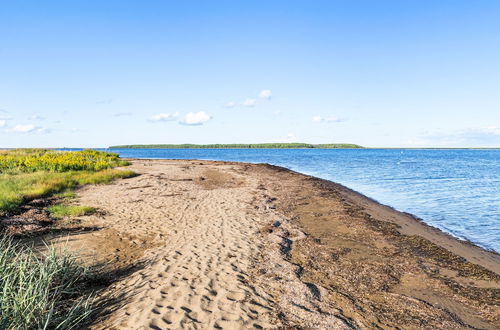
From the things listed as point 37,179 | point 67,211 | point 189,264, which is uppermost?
point 37,179

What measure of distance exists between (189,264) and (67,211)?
27.0 feet

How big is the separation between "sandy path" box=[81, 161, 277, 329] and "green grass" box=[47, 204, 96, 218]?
2.94 feet

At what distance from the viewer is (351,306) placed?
21.1 feet

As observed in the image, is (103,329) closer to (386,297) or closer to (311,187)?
(386,297)

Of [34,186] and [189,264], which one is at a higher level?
[34,186]

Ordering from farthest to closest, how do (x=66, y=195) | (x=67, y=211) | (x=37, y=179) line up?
1. (x=37, y=179)
2. (x=66, y=195)
3. (x=67, y=211)

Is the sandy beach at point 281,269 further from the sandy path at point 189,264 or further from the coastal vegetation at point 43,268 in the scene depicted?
the coastal vegetation at point 43,268

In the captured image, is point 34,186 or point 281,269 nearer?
point 281,269

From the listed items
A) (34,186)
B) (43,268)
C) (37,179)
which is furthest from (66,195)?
(43,268)

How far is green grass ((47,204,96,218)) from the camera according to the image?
516 inches

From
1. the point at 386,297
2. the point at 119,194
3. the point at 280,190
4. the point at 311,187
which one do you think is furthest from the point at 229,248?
the point at 311,187

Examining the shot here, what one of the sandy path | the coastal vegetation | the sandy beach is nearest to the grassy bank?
the coastal vegetation

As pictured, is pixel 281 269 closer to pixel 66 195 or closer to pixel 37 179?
pixel 66 195

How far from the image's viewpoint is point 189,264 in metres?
8.08
